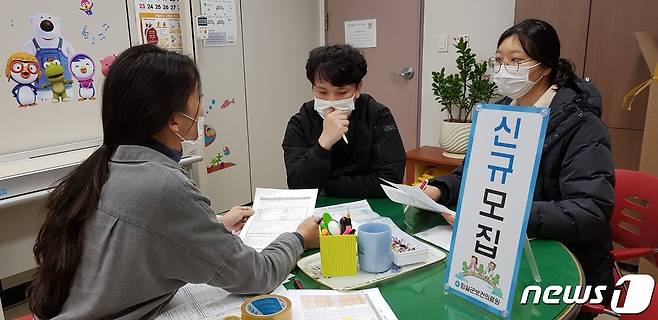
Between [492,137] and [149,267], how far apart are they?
76cm

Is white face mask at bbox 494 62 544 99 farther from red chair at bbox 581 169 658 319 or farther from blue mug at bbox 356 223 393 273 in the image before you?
blue mug at bbox 356 223 393 273

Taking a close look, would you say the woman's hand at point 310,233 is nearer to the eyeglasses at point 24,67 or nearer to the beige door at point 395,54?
the eyeglasses at point 24,67

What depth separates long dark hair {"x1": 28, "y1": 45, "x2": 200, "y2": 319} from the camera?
0.95 meters

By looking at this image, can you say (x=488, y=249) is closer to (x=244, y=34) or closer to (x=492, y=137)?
(x=492, y=137)

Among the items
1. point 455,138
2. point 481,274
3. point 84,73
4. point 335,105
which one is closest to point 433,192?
point 335,105

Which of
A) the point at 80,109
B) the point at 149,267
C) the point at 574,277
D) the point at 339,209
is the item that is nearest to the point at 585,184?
the point at 574,277

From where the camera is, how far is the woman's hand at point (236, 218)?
4.78 ft

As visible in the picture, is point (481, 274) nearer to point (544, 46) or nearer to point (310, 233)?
point (310, 233)

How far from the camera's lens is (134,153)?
38.4 inches

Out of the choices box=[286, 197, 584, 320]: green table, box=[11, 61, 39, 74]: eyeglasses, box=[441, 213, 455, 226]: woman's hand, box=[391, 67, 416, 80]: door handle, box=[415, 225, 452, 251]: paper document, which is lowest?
box=[286, 197, 584, 320]: green table

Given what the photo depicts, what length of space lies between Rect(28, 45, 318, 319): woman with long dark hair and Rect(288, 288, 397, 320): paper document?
0.10 metres

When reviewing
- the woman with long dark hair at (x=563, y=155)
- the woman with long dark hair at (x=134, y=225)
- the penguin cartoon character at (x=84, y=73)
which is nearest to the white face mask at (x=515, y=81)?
the woman with long dark hair at (x=563, y=155)

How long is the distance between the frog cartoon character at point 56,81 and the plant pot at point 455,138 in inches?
91.5

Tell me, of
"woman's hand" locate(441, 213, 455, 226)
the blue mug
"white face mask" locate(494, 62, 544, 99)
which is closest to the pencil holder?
the blue mug
